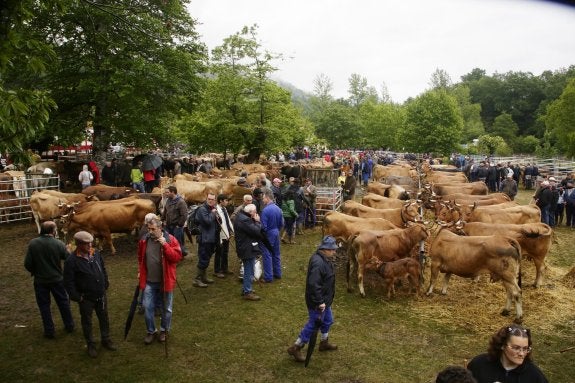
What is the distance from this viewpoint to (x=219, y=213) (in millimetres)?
9312

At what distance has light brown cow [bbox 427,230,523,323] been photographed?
8.26 metres

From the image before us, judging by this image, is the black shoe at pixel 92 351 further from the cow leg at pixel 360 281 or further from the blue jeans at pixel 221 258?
the cow leg at pixel 360 281

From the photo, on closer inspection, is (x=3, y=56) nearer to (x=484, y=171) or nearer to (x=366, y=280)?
(x=366, y=280)

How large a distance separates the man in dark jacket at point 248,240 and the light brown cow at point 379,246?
2193 millimetres

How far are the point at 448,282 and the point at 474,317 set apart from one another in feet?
5.27

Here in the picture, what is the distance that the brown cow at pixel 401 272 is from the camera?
8953mm

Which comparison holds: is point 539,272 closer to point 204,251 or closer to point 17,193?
point 204,251

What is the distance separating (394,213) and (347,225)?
65.5 inches

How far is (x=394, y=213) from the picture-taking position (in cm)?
1207

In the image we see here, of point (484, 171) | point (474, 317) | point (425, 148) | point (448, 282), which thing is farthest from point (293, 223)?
point (425, 148)

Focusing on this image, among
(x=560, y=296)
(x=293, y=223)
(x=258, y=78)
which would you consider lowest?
(x=560, y=296)

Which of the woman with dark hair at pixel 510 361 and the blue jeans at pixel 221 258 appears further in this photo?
the blue jeans at pixel 221 258

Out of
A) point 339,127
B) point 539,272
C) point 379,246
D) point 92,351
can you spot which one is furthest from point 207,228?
point 339,127

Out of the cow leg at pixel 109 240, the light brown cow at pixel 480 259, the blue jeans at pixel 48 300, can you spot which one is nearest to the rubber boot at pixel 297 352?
the blue jeans at pixel 48 300
